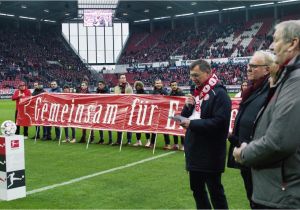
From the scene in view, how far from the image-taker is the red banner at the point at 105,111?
415 inches

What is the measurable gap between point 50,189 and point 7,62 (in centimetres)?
4978

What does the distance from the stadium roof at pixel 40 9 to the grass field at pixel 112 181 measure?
4504 cm

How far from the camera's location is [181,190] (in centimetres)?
668

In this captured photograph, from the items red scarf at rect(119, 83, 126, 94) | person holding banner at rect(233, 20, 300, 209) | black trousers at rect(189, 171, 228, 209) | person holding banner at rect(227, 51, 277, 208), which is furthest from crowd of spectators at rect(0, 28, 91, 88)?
person holding banner at rect(233, 20, 300, 209)

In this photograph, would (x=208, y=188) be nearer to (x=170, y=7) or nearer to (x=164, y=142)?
(x=164, y=142)

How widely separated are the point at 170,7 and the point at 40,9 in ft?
55.8

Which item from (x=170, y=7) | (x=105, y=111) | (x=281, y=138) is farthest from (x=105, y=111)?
(x=170, y=7)

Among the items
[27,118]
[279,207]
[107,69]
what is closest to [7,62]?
[107,69]

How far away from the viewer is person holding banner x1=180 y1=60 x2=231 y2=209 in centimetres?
418

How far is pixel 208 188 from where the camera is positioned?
4344 mm

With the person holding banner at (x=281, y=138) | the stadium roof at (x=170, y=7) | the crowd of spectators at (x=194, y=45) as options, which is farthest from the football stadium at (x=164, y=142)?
the stadium roof at (x=170, y=7)

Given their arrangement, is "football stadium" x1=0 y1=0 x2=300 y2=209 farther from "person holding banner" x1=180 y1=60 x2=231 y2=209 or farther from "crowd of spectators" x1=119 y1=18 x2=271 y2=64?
"crowd of spectators" x1=119 y1=18 x2=271 y2=64

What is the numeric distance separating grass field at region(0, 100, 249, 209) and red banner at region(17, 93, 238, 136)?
664 millimetres

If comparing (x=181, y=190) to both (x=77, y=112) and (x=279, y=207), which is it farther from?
(x=77, y=112)
